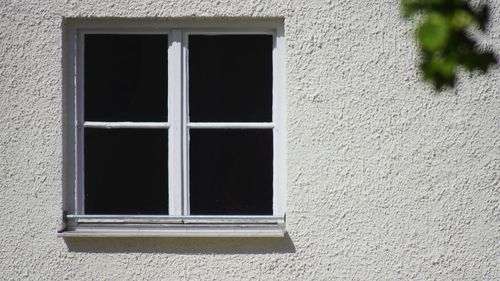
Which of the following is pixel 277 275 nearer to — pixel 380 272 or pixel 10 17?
pixel 380 272

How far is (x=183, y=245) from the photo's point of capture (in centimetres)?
468

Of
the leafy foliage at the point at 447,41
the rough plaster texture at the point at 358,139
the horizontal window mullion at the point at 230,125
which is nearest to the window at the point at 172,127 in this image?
the horizontal window mullion at the point at 230,125

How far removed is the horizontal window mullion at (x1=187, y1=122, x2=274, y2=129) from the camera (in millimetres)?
4695

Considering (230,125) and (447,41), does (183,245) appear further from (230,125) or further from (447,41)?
(447,41)

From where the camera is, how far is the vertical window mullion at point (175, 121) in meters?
4.71

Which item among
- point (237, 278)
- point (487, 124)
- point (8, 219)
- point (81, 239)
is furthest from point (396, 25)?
point (8, 219)

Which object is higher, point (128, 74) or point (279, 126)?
point (128, 74)

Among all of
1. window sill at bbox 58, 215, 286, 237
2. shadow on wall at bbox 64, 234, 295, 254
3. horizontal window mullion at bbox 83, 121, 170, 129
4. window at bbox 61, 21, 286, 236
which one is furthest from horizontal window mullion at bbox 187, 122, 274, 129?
shadow on wall at bbox 64, 234, 295, 254

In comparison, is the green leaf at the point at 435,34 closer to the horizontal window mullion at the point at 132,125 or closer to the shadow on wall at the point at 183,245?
the shadow on wall at the point at 183,245

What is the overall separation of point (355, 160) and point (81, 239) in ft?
5.39

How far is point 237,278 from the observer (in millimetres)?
4660

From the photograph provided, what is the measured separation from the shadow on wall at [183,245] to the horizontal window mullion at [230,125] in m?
0.65

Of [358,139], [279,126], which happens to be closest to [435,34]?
[358,139]

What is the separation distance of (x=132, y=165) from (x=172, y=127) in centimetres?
33
